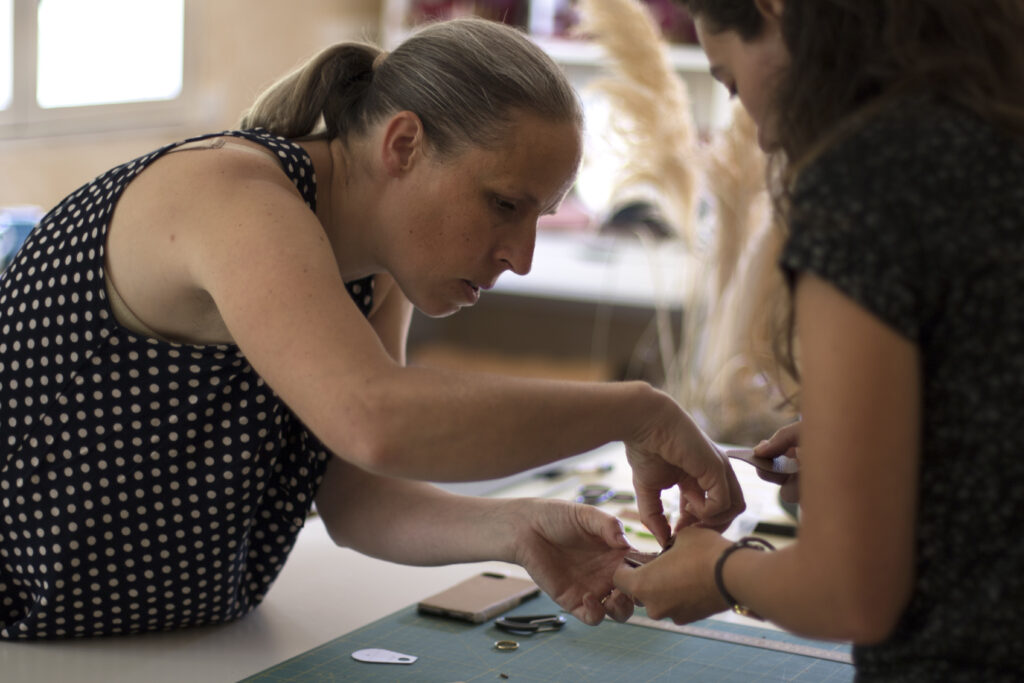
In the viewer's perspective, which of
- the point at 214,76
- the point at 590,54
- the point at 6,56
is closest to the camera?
the point at 6,56

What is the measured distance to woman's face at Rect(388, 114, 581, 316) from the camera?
3.99 feet

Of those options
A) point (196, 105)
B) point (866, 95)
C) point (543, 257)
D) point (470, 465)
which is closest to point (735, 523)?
point (470, 465)

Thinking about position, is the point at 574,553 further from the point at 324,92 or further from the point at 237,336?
the point at 324,92

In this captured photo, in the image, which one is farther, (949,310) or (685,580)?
(685,580)

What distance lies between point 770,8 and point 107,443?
768 mm

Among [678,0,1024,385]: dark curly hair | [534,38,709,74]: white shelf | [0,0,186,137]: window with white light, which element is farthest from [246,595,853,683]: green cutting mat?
[534,38,709,74]: white shelf

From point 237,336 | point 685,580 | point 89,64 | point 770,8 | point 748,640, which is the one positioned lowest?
point 748,640

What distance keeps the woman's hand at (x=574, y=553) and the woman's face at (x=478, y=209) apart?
0.84 ft

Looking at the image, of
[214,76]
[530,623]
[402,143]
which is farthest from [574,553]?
[214,76]

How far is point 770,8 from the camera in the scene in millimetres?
895

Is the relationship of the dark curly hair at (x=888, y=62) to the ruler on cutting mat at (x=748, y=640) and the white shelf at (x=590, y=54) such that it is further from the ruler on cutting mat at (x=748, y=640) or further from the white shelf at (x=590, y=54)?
the white shelf at (x=590, y=54)

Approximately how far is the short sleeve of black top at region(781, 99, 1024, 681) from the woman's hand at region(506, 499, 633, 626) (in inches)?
16.9

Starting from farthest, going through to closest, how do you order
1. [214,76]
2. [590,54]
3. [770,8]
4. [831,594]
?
[590,54] < [214,76] < [770,8] < [831,594]

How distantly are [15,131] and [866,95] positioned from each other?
9.95ft
